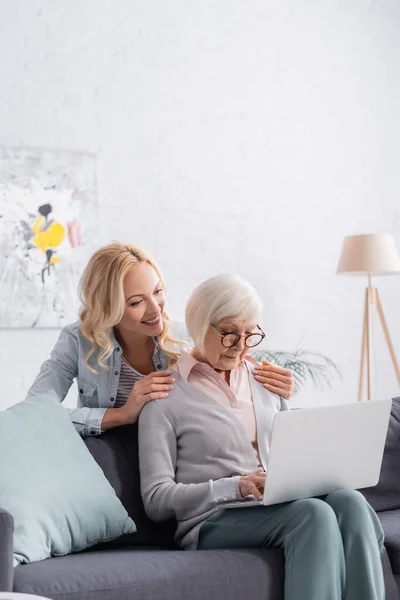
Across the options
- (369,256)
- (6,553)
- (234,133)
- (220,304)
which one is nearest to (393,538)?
(220,304)

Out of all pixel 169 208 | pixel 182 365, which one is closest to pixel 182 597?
pixel 182 365

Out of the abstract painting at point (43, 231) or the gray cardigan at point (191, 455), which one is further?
the abstract painting at point (43, 231)

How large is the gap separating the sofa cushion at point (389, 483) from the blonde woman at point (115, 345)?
0.55 m

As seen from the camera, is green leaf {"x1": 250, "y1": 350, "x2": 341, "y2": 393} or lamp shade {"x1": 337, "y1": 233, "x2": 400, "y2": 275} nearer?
lamp shade {"x1": 337, "y1": 233, "x2": 400, "y2": 275}

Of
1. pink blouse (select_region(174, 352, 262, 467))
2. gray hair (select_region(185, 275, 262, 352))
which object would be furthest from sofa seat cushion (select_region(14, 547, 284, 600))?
gray hair (select_region(185, 275, 262, 352))

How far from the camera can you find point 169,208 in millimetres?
4789

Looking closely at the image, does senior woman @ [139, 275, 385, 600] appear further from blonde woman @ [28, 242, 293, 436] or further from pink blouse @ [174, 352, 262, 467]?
blonde woman @ [28, 242, 293, 436]

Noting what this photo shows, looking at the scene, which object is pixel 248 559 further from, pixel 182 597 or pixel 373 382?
pixel 373 382

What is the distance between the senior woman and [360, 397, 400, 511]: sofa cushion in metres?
0.54

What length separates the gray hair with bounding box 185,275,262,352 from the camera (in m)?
2.59

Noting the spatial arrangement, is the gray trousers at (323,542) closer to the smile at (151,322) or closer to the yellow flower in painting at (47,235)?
the smile at (151,322)

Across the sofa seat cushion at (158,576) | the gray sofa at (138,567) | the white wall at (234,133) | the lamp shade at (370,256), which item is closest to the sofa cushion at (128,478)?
Result: the gray sofa at (138,567)

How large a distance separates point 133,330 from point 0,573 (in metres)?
1.00

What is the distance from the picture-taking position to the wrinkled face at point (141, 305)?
9.05 feet
